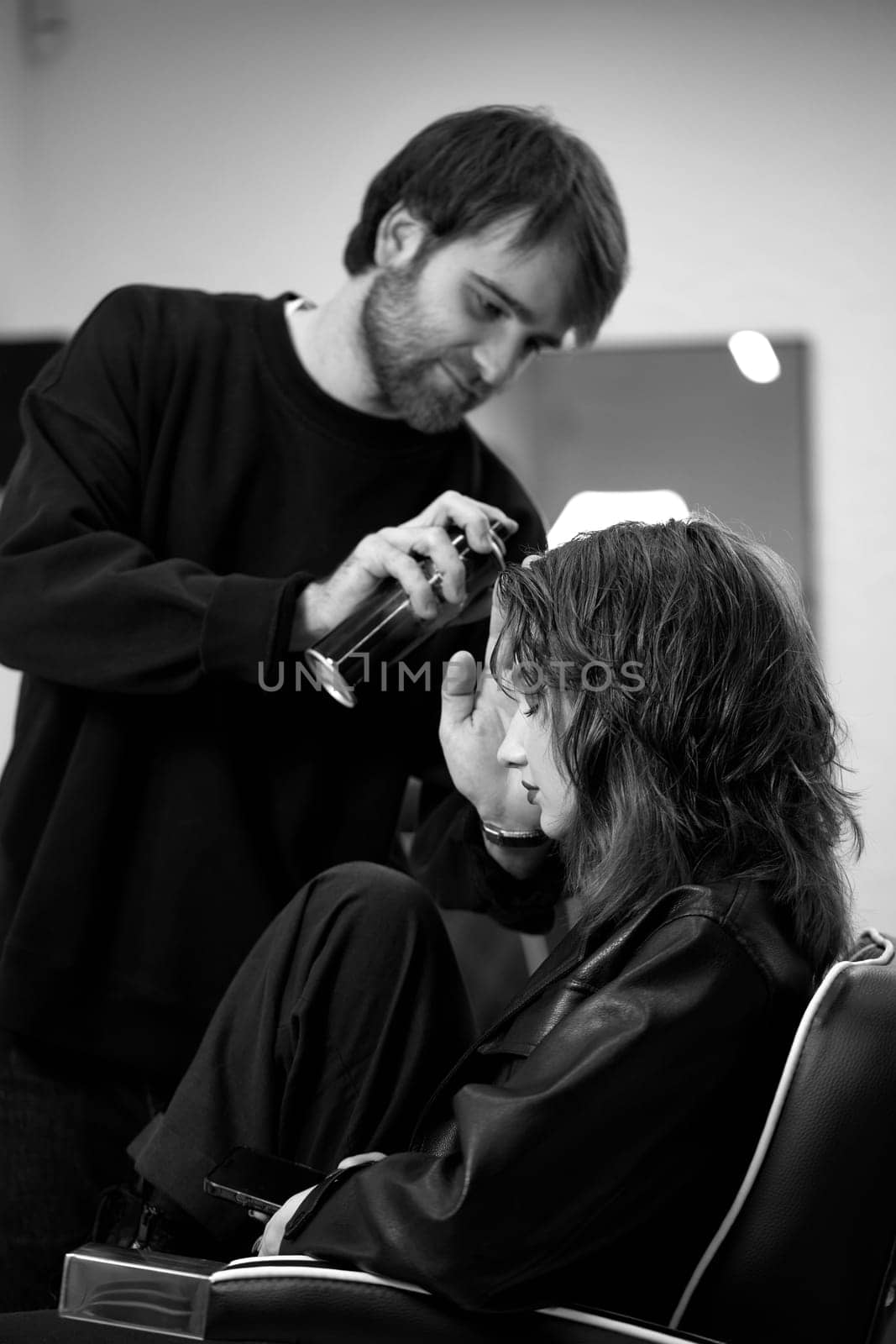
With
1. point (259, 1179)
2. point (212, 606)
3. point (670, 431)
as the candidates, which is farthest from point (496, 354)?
point (670, 431)

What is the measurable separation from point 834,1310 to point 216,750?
41.6 inches

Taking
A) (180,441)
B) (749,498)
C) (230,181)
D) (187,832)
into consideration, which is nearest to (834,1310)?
(187,832)

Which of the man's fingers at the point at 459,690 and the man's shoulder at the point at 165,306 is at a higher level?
the man's shoulder at the point at 165,306

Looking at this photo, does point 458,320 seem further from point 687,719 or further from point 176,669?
point 687,719

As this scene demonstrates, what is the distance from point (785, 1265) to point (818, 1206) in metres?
0.05

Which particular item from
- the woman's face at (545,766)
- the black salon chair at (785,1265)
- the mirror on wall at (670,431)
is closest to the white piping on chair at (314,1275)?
the black salon chair at (785,1265)

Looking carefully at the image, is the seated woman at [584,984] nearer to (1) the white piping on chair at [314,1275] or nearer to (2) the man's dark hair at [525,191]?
(1) the white piping on chair at [314,1275]

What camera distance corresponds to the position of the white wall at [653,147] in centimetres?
338

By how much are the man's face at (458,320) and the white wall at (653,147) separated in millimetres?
1650

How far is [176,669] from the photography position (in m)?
1.66

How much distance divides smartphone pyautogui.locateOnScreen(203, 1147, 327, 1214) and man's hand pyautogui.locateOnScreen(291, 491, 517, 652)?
589 millimetres

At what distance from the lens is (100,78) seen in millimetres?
3639

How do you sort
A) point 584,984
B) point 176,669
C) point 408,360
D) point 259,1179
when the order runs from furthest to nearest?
point 408,360
point 176,669
point 259,1179
point 584,984

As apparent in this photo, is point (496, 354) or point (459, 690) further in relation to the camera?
point (496, 354)
